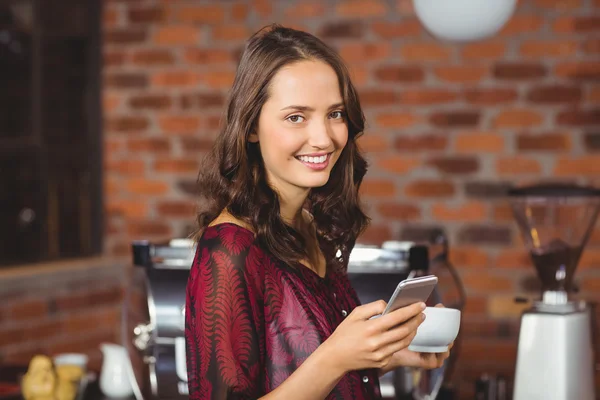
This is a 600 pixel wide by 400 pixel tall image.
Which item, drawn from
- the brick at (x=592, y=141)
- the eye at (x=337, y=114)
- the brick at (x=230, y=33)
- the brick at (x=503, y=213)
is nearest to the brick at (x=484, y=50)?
the brick at (x=592, y=141)

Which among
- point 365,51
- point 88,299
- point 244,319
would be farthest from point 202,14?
point 244,319

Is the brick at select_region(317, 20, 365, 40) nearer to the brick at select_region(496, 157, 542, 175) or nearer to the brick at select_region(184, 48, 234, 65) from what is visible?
the brick at select_region(184, 48, 234, 65)

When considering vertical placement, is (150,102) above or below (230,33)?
below

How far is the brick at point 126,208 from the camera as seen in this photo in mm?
2940

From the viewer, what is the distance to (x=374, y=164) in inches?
106

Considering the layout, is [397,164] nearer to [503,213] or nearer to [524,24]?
[503,213]

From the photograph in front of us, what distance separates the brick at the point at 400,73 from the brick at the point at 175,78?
620mm

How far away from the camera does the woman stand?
1059mm

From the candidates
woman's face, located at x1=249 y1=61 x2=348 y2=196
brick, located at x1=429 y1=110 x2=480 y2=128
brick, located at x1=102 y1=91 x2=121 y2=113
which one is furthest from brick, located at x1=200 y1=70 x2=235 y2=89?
woman's face, located at x1=249 y1=61 x2=348 y2=196

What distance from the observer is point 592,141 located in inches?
98.4

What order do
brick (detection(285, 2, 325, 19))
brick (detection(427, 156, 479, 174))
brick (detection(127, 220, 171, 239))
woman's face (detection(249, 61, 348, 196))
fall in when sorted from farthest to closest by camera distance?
brick (detection(127, 220, 171, 239)) → brick (detection(285, 2, 325, 19)) → brick (detection(427, 156, 479, 174)) → woman's face (detection(249, 61, 348, 196))

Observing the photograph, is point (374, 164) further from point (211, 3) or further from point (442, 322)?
point (442, 322)

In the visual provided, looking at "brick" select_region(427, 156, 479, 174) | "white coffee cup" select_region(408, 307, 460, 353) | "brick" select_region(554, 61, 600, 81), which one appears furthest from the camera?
"brick" select_region(427, 156, 479, 174)

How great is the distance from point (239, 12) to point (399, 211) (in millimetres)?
828
